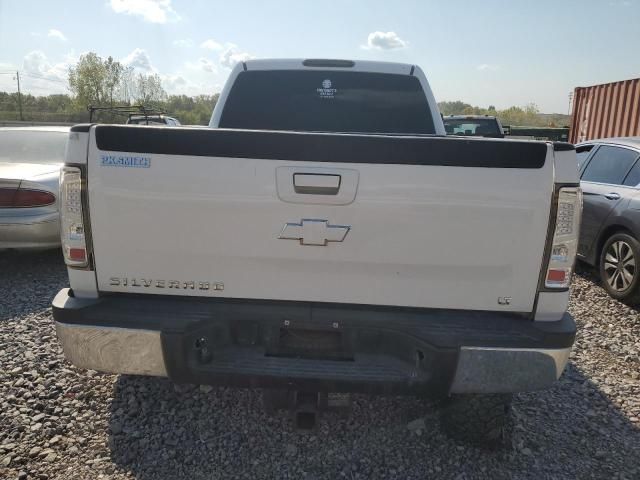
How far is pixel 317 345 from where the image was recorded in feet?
7.63

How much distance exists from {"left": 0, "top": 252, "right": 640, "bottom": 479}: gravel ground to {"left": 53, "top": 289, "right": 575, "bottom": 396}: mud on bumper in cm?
61

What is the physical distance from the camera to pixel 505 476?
2521 mm

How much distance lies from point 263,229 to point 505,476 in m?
1.77

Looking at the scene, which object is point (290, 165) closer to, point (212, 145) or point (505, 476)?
point (212, 145)

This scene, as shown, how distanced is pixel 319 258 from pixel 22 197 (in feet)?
14.6

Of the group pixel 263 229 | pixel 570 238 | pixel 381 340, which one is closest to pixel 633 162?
pixel 570 238

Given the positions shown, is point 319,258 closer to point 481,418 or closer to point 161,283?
point 161,283

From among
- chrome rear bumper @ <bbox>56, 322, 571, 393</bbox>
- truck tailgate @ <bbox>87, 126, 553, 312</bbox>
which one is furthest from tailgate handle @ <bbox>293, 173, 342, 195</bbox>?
chrome rear bumper @ <bbox>56, 322, 571, 393</bbox>

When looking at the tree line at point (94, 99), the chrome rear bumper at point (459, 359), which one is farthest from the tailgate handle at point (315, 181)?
the tree line at point (94, 99)

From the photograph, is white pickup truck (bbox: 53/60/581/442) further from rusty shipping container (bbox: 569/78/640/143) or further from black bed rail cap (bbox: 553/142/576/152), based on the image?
rusty shipping container (bbox: 569/78/640/143)

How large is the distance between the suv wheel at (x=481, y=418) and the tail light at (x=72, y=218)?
2034mm

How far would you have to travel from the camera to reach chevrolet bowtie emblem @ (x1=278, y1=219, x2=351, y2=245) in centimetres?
215

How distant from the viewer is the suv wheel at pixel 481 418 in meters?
2.59

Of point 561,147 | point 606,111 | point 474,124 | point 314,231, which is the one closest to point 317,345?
point 314,231
